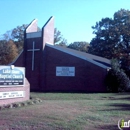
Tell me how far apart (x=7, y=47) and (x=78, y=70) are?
2523cm

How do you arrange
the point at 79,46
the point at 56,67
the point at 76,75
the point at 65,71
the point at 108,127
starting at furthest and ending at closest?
the point at 79,46 < the point at 56,67 < the point at 65,71 < the point at 76,75 < the point at 108,127

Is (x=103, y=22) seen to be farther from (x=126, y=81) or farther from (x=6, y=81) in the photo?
(x=6, y=81)

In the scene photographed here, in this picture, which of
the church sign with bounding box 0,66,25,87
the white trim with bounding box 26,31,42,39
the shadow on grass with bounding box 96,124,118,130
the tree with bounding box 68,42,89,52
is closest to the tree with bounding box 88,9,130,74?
the tree with bounding box 68,42,89,52

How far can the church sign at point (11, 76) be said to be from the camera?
1431 centimetres

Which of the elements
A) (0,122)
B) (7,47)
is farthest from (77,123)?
(7,47)

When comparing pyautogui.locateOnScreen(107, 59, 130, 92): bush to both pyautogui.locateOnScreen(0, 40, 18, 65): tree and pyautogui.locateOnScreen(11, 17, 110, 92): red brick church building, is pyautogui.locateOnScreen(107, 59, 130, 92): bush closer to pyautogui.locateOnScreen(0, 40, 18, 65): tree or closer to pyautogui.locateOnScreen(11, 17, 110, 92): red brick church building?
pyautogui.locateOnScreen(11, 17, 110, 92): red brick church building

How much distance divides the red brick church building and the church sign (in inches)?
592

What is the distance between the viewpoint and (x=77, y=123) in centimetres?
960

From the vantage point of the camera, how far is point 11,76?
1497cm

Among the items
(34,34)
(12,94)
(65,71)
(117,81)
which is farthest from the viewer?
(34,34)

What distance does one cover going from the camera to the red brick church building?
2978cm

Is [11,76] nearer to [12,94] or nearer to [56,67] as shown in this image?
[12,94]

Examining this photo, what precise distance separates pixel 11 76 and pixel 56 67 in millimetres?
17319

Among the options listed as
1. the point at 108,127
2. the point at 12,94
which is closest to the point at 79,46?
the point at 12,94
